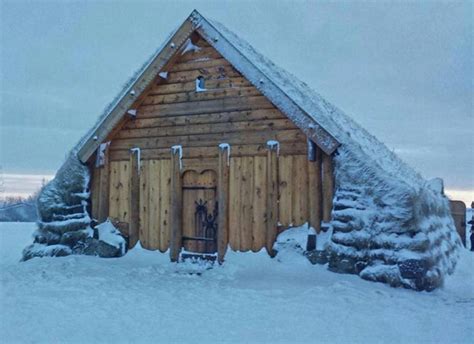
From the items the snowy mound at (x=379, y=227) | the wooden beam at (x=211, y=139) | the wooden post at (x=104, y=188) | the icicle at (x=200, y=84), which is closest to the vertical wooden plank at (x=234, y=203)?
the wooden beam at (x=211, y=139)

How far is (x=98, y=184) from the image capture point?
11906mm

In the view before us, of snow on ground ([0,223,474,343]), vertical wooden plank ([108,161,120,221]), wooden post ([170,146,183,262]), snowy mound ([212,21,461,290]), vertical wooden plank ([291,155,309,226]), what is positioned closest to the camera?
snow on ground ([0,223,474,343])

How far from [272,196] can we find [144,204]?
3242 mm

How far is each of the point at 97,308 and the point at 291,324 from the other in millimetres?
2901

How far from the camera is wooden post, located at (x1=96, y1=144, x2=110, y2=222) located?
38.2 ft

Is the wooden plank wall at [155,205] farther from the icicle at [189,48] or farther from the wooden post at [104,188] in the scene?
the icicle at [189,48]

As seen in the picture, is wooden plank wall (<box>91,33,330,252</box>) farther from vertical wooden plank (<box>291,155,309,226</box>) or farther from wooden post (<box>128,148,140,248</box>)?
wooden post (<box>128,148,140,248</box>)

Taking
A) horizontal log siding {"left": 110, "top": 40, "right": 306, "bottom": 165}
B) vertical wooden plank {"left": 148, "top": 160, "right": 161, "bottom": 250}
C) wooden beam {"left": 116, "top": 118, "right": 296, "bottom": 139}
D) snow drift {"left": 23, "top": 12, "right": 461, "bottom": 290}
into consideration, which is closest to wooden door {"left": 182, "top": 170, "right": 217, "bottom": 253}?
horizontal log siding {"left": 110, "top": 40, "right": 306, "bottom": 165}

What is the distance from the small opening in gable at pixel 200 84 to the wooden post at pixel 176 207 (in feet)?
4.67

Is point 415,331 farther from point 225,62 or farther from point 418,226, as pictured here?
point 225,62

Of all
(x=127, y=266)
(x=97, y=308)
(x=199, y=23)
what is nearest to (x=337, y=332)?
(x=97, y=308)

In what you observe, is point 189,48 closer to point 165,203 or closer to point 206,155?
point 206,155

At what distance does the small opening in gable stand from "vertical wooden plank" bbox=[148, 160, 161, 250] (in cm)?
195

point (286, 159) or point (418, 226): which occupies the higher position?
point (286, 159)
